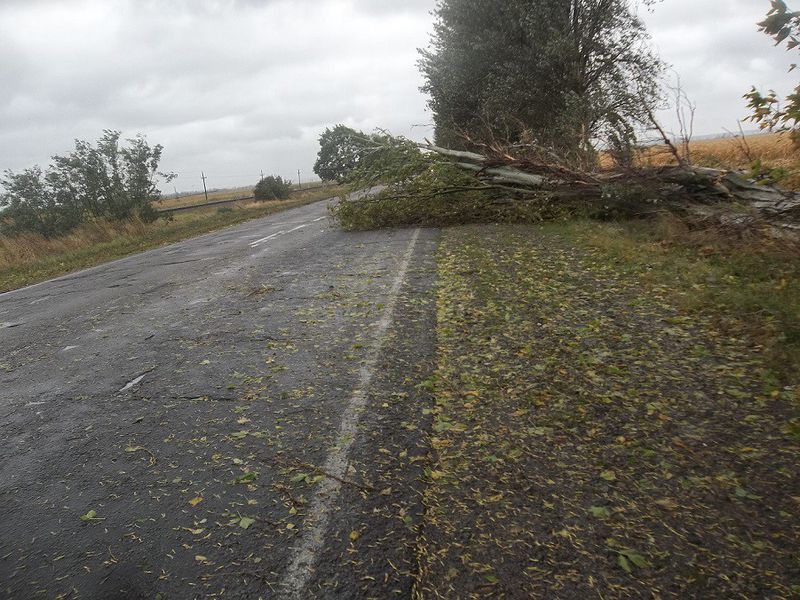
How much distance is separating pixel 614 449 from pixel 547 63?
15828 millimetres

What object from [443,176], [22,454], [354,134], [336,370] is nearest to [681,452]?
[336,370]

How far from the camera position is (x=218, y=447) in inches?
123

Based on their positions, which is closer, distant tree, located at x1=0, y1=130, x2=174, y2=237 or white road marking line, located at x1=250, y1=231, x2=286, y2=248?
white road marking line, located at x1=250, y1=231, x2=286, y2=248

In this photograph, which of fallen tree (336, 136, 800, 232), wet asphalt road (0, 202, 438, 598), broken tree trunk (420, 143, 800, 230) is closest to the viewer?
wet asphalt road (0, 202, 438, 598)

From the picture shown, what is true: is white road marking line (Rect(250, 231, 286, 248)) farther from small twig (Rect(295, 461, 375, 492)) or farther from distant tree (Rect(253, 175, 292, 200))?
distant tree (Rect(253, 175, 292, 200))

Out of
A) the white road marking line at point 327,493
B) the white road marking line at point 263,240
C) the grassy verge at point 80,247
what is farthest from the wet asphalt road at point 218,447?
the grassy verge at point 80,247

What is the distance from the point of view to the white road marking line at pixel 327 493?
2104mm

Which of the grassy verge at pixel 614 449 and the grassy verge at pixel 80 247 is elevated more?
the grassy verge at pixel 80 247

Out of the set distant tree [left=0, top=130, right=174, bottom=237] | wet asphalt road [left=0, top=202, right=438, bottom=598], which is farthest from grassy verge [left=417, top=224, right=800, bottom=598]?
distant tree [left=0, top=130, right=174, bottom=237]

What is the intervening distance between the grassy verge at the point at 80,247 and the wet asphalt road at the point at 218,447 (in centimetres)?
→ 804

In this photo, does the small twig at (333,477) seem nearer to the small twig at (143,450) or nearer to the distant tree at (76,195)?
the small twig at (143,450)

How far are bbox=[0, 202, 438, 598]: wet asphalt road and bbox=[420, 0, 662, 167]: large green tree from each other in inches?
454

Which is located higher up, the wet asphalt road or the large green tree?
the large green tree

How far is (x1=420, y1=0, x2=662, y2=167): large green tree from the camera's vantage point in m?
15.6
